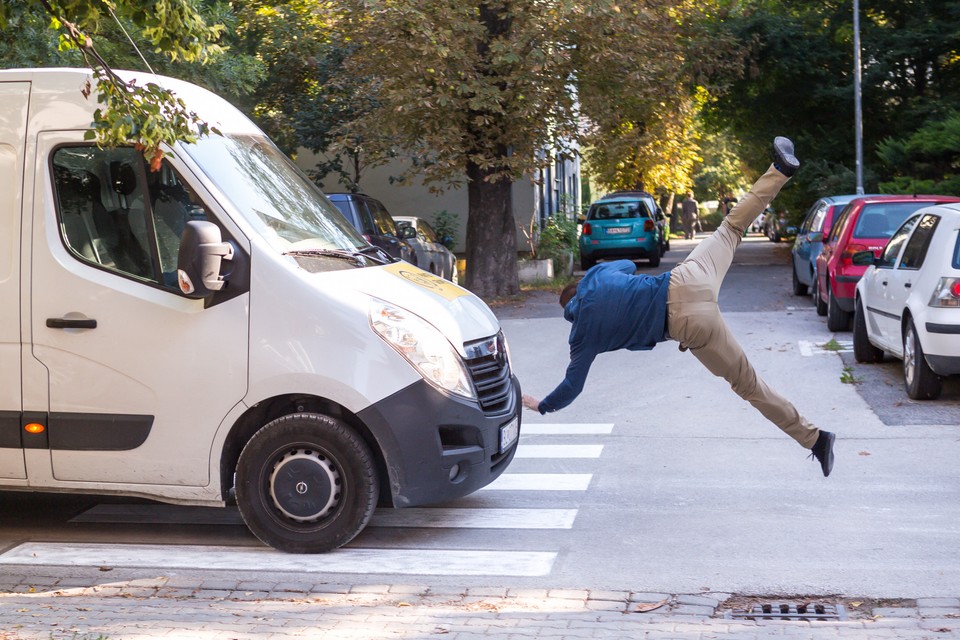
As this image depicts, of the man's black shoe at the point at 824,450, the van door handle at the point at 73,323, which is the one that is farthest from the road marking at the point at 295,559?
the man's black shoe at the point at 824,450

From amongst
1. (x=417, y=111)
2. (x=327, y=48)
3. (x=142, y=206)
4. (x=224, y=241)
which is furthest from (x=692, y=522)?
(x=327, y=48)

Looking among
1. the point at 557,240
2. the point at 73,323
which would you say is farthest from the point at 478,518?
the point at 557,240

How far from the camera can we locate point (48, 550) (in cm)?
650

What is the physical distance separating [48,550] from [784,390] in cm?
722

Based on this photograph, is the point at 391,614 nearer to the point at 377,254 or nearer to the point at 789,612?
the point at 789,612

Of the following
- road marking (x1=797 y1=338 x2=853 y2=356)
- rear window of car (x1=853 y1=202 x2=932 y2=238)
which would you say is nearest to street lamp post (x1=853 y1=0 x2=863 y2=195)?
rear window of car (x1=853 y1=202 x2=932 y2=238)

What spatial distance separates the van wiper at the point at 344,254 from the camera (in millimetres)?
6418

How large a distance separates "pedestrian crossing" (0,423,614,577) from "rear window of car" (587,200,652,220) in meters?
22.3

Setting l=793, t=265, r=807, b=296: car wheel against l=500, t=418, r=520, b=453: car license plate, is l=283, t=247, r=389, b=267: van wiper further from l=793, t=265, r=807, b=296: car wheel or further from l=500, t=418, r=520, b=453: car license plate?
l=793, t=265, r=807, b=296: car wheel

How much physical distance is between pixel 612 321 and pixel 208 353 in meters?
2.16

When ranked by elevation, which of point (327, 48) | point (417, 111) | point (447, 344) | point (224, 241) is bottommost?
point (447, 344)

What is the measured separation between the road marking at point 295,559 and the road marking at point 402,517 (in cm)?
53

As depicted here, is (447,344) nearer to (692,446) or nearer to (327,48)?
(692,446)

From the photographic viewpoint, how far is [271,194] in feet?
22.1
